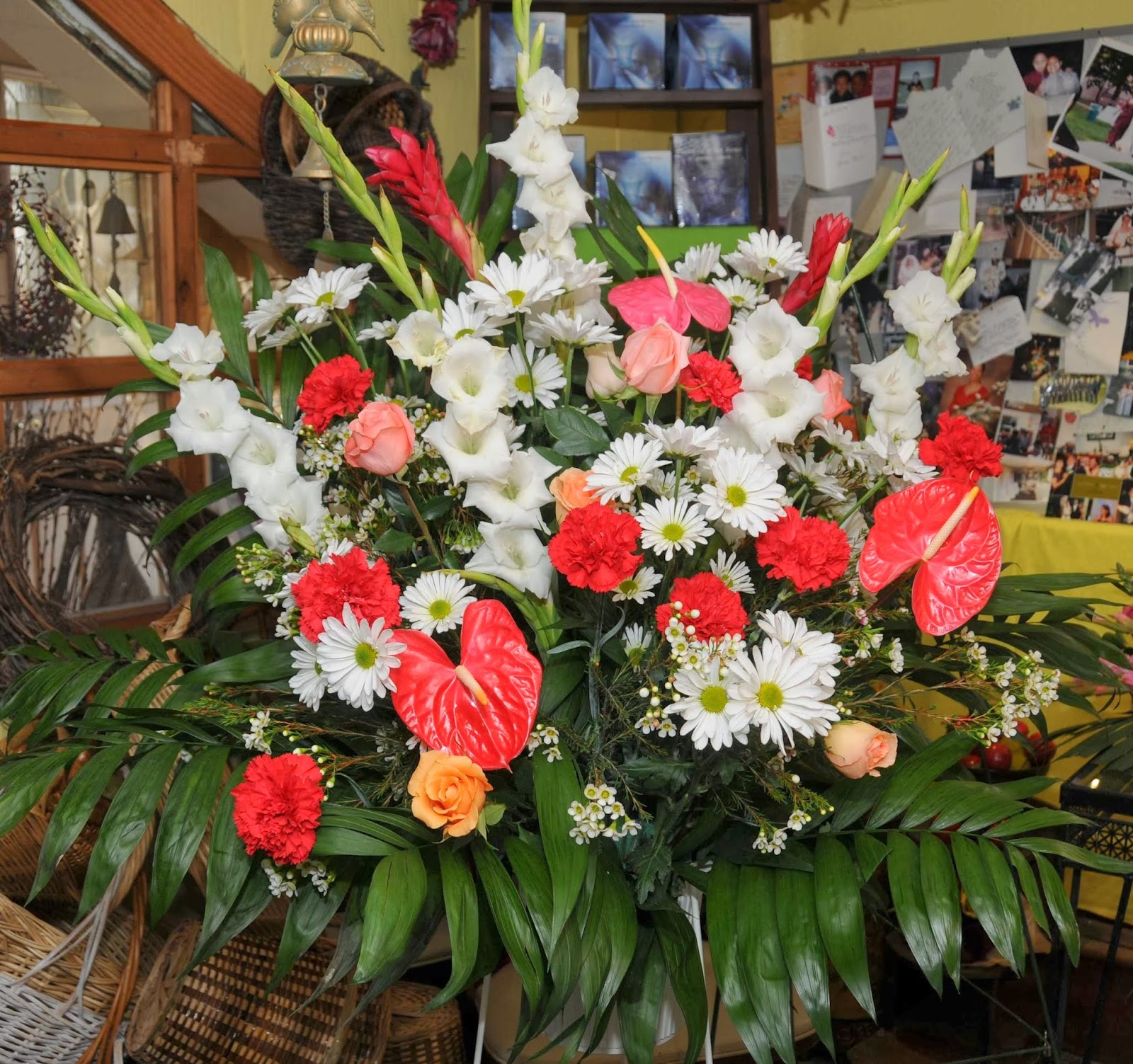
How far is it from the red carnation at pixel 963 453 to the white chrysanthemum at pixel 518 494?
316mm

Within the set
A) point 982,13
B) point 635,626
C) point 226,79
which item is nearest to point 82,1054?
point 635,626

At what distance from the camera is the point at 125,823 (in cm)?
93

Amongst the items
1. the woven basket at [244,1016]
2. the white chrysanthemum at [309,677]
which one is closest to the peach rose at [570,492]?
the white chrysanthemum at [309,677]

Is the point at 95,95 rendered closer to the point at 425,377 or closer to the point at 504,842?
the point at 425,377

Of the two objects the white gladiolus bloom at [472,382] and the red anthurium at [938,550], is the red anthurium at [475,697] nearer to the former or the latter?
the white gladiolus bloom at [472,382]

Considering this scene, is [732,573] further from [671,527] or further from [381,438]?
[381,438]

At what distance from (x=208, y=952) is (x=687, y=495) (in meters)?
0.48

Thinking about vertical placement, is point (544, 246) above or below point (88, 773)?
above

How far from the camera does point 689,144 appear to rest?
238 centimetres

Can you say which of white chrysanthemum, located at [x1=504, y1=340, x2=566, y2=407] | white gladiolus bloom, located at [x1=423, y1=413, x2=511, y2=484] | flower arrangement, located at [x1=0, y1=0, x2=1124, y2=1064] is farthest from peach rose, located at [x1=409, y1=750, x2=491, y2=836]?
white chrysanthemum, located at [x1=504, y1=340, x2=566, y2=407]

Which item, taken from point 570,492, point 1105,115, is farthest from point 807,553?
point 1105,115

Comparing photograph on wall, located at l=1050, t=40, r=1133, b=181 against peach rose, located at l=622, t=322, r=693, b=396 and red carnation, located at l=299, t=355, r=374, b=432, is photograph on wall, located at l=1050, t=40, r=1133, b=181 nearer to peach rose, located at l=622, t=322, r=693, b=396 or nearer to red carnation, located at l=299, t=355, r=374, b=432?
peach rose, located at l=622, t=322, r=693, b=396

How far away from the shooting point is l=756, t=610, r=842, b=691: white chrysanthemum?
2.84 ft

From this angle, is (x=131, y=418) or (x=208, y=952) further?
(x=131, y=418)
